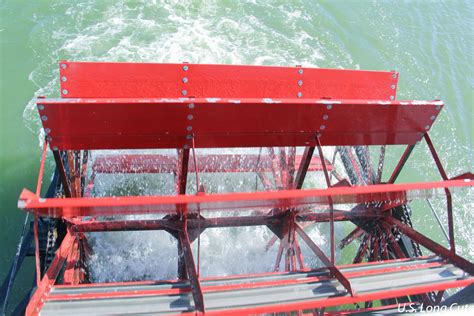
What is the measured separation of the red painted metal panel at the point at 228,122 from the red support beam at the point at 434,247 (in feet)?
2.37

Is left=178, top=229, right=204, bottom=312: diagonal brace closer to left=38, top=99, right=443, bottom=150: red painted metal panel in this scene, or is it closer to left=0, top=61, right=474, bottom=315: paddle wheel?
left=0, top=61, right=474, bottom=315: paddle wheel

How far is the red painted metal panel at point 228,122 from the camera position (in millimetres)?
3188

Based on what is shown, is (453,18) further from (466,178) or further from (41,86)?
(41,86)

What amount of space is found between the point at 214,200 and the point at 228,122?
91 cm

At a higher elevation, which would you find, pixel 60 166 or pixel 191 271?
pixel 60 166

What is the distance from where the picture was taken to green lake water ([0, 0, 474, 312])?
5895mm

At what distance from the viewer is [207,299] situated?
9.03 ft

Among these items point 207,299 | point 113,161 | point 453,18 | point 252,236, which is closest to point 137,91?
point 113,161

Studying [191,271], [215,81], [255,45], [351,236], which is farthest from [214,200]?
[255,45]

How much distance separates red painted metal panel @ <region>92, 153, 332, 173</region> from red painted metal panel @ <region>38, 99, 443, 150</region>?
127 centimetres

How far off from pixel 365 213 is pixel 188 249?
69.4 inches

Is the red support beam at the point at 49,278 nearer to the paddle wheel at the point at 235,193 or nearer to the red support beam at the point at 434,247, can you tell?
the paddle wheel at the point at 235,193

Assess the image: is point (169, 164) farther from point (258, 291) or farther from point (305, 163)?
point (258, 291)

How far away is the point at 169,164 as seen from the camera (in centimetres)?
480
